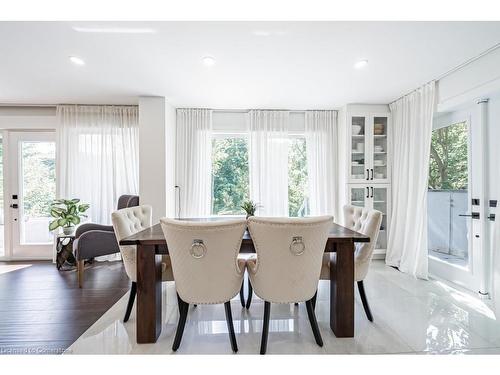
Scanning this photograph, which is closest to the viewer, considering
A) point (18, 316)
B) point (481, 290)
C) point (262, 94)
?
point (18, 316)

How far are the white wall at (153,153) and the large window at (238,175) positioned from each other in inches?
35.7

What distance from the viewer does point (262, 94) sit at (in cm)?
324

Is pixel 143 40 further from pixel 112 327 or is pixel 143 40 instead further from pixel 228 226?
pixel 112 327

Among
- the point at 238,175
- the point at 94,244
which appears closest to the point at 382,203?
the point at 238,175

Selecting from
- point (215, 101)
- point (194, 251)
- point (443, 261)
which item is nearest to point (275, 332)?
point (194, 251)

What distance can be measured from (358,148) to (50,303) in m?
4.30

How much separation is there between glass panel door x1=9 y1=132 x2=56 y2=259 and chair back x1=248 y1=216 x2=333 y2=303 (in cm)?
387

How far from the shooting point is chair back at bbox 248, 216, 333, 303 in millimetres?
1516

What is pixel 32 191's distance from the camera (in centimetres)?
373

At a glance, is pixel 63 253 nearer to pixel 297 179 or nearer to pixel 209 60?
pixel 209 60

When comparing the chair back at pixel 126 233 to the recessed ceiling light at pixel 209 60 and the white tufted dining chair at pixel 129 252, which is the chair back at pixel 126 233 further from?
the recessed ceiling light at pixel 209 60

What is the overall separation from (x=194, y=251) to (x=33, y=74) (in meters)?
2.89

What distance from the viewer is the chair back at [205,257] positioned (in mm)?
1490

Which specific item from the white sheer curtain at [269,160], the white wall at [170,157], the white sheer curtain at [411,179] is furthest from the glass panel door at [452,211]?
the white wall at [170,157]
